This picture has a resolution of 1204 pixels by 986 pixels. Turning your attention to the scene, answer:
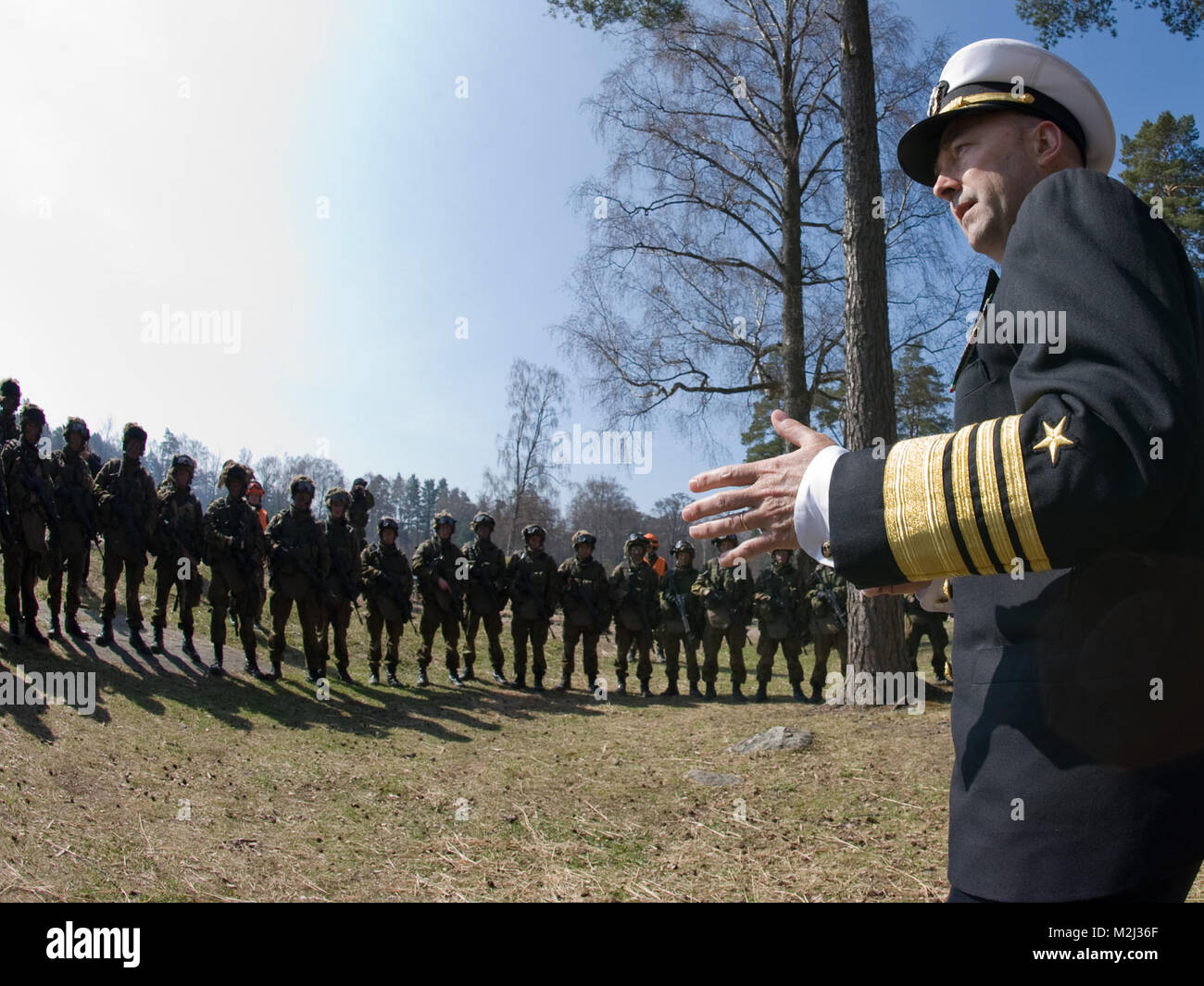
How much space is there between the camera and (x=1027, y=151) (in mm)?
1506

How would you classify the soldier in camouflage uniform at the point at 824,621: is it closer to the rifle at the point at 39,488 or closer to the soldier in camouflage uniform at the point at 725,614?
the soldier in camouflage uniform at the point at 725,614

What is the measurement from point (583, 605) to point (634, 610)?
3.23 ft

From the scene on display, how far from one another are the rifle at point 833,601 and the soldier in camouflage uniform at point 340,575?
6.70m

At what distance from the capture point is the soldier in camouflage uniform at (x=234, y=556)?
35.3ft

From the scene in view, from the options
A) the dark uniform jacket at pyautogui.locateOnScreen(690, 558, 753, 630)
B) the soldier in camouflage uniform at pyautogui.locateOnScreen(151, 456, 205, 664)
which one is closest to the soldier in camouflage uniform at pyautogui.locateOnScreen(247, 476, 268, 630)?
the soldier in camouflage uniform at pyautogui.locateOnScreen(151, 456, 205, 664)

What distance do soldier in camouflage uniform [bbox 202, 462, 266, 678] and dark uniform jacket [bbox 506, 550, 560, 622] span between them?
12.5ft

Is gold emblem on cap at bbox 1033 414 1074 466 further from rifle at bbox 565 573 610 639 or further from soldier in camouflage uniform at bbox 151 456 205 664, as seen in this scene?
rifle at bbox 565 573 610 639

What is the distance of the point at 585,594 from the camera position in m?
13.5

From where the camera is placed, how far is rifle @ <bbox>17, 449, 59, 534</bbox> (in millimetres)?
9523

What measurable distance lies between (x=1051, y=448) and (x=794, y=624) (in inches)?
493

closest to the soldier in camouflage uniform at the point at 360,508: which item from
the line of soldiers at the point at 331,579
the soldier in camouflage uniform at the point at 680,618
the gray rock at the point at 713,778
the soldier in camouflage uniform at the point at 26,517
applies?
the line of soldiers at the point at 331,579

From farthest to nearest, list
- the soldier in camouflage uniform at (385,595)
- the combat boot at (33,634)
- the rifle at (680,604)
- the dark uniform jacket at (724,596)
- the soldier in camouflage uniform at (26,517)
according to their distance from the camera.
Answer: the rifle at (680,604) < the dark uniform jacket at (724,596) < the soldier in camouflage uniform at (385,595) < the combat boot at (33,634) < the soldier in camouflage uniform at (26,517)

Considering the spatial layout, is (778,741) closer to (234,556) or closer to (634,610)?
(634,610)
